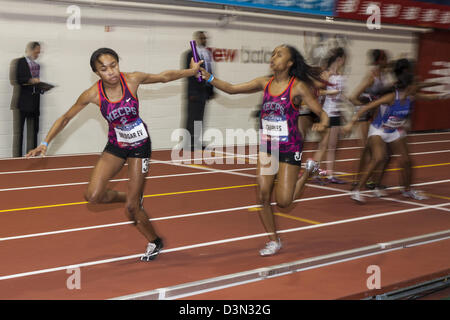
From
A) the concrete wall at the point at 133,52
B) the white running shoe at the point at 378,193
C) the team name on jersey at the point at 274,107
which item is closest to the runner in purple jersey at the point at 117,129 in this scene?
the team name on jersey at the point at 274,107

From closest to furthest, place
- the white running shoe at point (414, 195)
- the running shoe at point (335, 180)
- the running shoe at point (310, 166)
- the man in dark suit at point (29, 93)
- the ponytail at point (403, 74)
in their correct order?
the running shoe at point (310, 166) < the ponytail at point (403, 74) < the white running shoe at point (414, 195) < the running shoe at point (335, 180) < the man in dark suit at point (29, 93)

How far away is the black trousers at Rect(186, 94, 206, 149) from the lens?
1389 cm

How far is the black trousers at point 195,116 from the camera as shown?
13.9 meters

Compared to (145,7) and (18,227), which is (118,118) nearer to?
(18,227)

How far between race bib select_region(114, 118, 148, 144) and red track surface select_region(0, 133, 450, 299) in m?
1.23

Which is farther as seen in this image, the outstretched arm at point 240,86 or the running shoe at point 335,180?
the running shoe at point 335,180

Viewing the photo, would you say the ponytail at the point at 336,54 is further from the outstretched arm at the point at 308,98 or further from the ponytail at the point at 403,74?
the outstretched arm at the point at 308,98

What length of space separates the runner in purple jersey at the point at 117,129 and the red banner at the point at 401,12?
38.0 feet

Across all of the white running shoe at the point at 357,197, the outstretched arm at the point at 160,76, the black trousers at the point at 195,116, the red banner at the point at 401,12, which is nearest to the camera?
the outstretched arm at the point at 160,76

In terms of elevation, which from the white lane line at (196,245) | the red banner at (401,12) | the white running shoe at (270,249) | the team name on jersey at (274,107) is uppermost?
the red banner at (401,12)

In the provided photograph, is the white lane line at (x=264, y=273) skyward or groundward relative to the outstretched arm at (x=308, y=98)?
groundward

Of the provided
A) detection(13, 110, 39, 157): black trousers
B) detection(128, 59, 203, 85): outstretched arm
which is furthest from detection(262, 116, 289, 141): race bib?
detection(13, 110, 39, 157): black trousers

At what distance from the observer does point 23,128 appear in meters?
11.9

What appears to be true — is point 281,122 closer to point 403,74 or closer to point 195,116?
point 403,74
